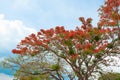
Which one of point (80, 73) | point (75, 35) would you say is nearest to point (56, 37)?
point (75, 35)

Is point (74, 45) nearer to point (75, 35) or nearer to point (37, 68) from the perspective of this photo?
point (75, 35)

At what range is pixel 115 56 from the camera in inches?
924

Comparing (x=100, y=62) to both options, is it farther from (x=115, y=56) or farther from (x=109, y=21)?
(x=109, y=21)

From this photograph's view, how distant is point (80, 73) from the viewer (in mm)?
23219

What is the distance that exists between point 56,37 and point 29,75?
122 inches

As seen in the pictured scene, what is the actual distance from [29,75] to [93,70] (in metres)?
4.24

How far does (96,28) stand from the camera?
23.5 metres

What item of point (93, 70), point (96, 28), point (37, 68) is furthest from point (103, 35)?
point (37, 68)

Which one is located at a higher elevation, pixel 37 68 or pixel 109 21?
pixel 109 21

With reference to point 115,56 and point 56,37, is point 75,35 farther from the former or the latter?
point 115,56

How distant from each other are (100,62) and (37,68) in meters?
4.18

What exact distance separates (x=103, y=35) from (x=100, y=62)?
6.21ft

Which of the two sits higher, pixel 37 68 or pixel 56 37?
pixel 56 37

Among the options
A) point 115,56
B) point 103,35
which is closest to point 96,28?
point 103,35
